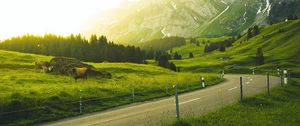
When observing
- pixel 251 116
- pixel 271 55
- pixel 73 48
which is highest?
pixel 73 48

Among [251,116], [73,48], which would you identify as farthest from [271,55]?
[251,116]

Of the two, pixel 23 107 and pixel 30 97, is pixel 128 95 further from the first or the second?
pixel 23 107

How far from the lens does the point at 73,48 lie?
13600 cm

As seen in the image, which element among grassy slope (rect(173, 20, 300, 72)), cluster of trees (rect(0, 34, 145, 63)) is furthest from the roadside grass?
cluster of trees (rect(0, 34, 145, 63))

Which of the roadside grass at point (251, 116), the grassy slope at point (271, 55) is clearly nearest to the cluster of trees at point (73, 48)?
the grassy slope at point (271, 55)

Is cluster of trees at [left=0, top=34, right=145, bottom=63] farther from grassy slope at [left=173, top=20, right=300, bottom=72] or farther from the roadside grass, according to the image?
the roadside grass

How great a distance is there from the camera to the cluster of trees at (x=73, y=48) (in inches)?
5256

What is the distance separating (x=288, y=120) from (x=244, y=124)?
9.76 ft

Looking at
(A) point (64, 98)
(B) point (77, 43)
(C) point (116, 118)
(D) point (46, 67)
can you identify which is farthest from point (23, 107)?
(B) point (77, 43)

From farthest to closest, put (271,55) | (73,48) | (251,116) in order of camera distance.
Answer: (271,55), (73,48), (251,116)

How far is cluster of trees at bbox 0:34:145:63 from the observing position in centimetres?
13350

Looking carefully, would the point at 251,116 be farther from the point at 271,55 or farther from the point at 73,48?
the point at 271,55

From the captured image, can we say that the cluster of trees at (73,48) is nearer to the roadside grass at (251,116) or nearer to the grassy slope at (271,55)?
the grassy slope at (271,55)

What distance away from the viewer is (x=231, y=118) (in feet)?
63.0
